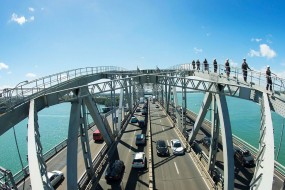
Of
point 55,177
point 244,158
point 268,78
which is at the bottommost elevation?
point 244,158

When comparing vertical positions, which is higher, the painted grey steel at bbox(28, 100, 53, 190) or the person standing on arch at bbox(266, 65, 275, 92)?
the person standing on arch at bbox(266, 65, 275, 92)

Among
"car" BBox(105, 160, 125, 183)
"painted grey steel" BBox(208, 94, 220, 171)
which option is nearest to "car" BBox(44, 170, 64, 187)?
"car" BBox(105, 160, 125, 183)

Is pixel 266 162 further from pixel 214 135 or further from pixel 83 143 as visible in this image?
pixel 83 143

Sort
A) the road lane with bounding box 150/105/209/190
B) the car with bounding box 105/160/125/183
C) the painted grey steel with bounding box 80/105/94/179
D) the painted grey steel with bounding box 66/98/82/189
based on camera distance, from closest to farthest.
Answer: the painted grey steel with bounding box 66/98/82/189, the road lane with bounding box 150/105/209/190, the painted grey steel with bounding box 80/105/94/179, the car with bounding box 105/160/125/183

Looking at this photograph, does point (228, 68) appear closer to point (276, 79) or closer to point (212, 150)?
point (276, 79)

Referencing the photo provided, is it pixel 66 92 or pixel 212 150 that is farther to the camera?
pixel 212 150

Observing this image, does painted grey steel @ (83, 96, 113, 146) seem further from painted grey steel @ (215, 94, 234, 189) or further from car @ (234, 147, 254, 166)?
car @ (234, 147, 254, 166)

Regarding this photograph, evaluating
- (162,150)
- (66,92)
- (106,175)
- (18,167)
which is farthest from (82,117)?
(18,167)

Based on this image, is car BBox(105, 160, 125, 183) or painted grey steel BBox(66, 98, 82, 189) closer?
painted grey steel BBox(66, 98, 82, 189)

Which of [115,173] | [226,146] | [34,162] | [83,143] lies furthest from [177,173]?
[34,162]
